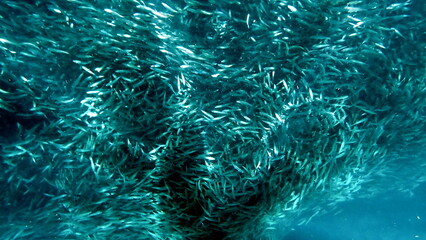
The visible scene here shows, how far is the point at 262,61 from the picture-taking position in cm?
439

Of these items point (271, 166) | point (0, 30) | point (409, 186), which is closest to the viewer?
point (0, 30)

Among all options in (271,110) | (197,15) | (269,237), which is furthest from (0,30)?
(269,237)

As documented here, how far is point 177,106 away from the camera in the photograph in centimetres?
427

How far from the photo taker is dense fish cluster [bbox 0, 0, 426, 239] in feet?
13.2

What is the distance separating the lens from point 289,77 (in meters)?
4.45

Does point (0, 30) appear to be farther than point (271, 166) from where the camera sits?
No

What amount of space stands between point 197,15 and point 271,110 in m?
1.93

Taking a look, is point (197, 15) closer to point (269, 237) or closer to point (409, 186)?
point (269, 237)

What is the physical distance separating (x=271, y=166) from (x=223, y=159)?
91cm

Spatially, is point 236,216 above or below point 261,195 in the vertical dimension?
below

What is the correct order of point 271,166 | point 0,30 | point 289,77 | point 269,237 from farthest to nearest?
point 269,237
point 271,166
point 289,77
point 0,30

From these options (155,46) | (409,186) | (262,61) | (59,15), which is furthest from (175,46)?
(409,186)

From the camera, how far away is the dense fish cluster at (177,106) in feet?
13.2

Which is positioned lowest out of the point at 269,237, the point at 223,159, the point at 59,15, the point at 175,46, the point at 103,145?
the point at 269,237
